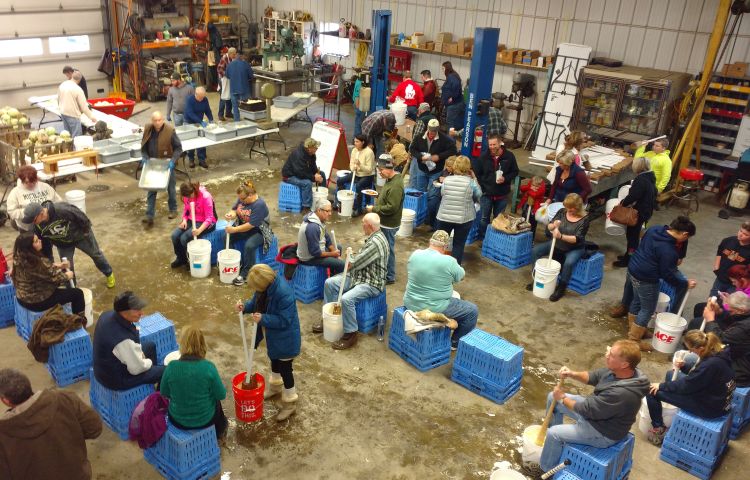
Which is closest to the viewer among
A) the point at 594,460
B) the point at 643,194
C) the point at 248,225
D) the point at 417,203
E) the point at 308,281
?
the point at 594,460

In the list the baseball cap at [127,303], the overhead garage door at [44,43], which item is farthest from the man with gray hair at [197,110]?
the baseball cap at [127,303]

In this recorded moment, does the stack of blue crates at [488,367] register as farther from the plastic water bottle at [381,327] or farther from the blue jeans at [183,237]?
the blue jeans at [183,237]

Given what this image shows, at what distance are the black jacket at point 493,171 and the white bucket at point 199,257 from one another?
13.2 ft

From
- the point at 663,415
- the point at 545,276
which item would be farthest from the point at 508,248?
the point at 663,415

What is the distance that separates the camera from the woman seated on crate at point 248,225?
770cm

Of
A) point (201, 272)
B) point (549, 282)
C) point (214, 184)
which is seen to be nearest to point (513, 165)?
point (549, 282)

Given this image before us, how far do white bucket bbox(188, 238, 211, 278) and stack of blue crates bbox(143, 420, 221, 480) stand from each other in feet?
10.6

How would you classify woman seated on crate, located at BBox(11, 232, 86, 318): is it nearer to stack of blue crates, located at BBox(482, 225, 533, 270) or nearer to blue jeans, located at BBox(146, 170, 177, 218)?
blue jeans, located at BBox(146, 170, 177, 218)

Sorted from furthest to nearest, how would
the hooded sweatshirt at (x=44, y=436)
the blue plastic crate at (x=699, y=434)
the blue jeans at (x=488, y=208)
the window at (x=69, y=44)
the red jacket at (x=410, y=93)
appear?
the window at (x=69, y=44), the red jacket at (x=410, y=93), the blue jeans at (x=488, y=208), the blue plastic crate at (x=699, y=434), the hooded sweatshirt at (x=44, y=436)

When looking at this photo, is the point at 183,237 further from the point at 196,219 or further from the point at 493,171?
the point at 493,171

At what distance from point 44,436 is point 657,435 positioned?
16.6 ft

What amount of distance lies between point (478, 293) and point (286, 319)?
3651mm

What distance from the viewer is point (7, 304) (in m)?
6.86

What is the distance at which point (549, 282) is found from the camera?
8055mm
